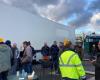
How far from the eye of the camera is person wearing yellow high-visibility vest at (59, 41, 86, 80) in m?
6.37

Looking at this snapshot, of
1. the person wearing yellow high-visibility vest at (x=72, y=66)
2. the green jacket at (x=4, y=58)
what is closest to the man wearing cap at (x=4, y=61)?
the green jacket at (x=4, y=58)

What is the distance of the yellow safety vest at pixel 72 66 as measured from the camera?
637 centimetres

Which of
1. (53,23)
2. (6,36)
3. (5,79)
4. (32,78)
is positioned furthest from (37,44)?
(32,78)

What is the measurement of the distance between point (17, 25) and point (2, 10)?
1.91 metres

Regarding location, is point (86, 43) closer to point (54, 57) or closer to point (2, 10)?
point (54, 57)

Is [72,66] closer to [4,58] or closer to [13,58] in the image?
[4,58]

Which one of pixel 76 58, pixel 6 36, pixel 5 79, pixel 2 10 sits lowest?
pixel 5 79

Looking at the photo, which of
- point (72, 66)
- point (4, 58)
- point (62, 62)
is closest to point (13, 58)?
point (4, 58)

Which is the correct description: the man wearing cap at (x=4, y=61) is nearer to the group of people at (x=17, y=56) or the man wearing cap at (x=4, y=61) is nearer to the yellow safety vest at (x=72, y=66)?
the group of people at (x=17, y=56)

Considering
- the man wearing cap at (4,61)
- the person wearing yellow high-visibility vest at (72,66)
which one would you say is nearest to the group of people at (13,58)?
the man wearing cap at (4,61)

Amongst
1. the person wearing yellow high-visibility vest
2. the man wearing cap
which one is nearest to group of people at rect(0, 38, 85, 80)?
the man wearing cap

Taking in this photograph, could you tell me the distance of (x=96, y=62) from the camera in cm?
711

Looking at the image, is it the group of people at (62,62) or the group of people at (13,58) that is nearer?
the group of people at (62,62)

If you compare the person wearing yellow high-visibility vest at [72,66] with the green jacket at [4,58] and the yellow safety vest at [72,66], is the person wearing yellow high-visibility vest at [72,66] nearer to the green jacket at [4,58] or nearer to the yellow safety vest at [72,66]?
the yellow safety vest at [72,66]
